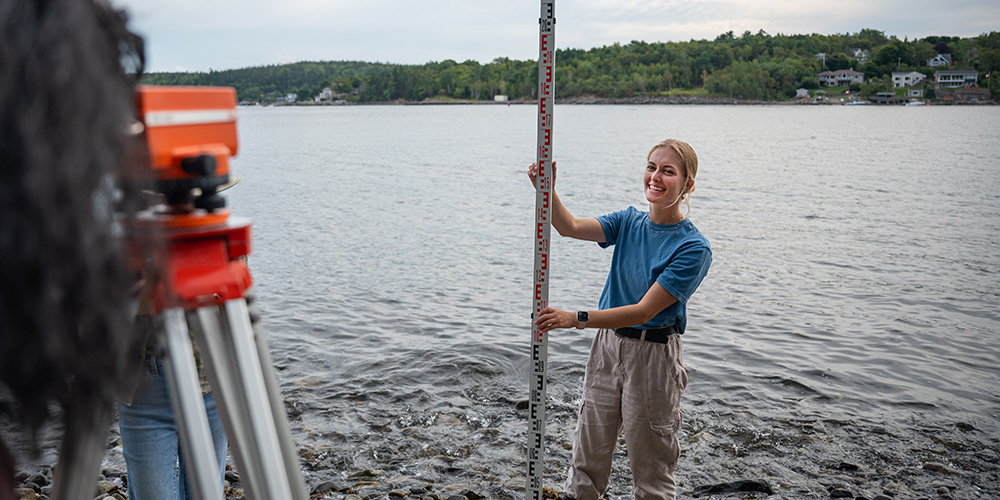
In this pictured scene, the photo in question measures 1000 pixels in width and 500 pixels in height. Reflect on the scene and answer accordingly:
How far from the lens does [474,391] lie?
7.34m

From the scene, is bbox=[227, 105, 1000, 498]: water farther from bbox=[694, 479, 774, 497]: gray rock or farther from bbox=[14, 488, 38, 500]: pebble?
bbox=[14, 488, 38, 500]: pebble

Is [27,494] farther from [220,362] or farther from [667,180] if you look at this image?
[667,180]

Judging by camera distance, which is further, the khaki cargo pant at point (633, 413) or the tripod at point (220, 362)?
the khaki cargo pant at point (633, 413)

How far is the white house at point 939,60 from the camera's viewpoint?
138212mm

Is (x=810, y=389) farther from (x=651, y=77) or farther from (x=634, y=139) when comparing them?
(x=651, y=77)

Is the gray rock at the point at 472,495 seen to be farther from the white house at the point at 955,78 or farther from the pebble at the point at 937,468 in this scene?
the white house at the point at 955,78

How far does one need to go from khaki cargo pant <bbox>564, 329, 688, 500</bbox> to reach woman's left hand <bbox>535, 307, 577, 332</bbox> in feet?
1.25

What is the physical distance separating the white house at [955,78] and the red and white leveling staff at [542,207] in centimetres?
15635

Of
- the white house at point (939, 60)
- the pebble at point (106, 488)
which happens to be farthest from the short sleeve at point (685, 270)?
the white house at point (939, 60)

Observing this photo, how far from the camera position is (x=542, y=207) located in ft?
12.4

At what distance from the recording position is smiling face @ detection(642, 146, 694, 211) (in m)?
3.61

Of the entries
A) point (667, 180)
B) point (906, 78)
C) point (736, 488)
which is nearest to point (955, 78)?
point (906, 78)

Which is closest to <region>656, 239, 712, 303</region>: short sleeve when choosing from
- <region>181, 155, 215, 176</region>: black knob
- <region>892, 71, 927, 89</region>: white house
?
<region>181, 155, 215, 176</region>: black knob

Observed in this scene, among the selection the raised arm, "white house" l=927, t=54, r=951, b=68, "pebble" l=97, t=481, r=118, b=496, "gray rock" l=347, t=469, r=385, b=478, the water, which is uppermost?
"white house" l=927, t=54, r=951, b=68
